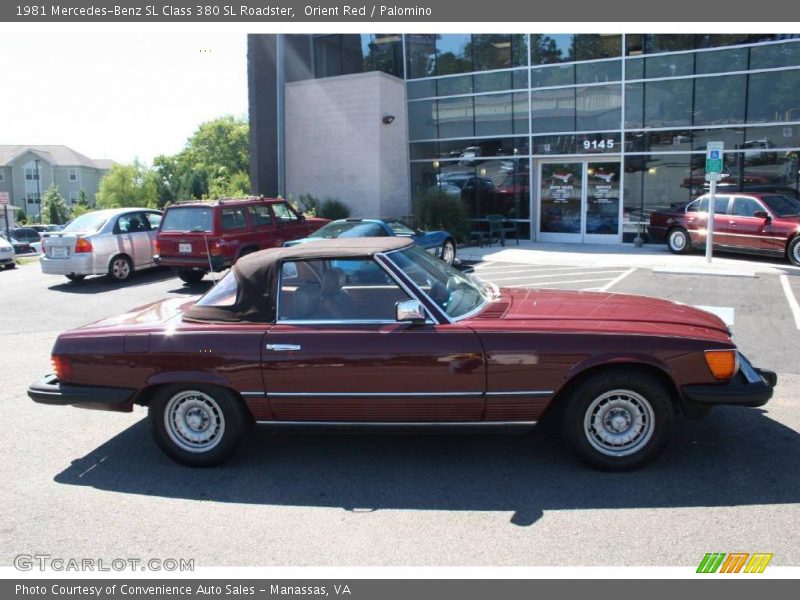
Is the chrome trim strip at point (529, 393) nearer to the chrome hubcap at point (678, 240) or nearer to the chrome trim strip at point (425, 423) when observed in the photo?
the chrome trim strip at point (425, 423)

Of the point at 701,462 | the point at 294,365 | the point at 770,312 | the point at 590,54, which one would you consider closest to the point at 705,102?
the point at 590,54

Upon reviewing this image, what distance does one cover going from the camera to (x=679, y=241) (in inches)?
640

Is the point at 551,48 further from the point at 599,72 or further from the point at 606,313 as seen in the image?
the point at 606,313

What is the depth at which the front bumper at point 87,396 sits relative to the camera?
15.4 ft

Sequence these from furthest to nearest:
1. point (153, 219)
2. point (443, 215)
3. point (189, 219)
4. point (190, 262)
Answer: point (443, 215) → point (153, 219) → point (189, 219) → point (190, 262)

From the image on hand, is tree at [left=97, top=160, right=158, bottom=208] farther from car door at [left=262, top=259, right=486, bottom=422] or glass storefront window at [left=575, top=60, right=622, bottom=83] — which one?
car door at [left=262, top=259, right=486, bottom=422]

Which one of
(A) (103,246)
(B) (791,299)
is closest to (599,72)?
(B) (791,299)

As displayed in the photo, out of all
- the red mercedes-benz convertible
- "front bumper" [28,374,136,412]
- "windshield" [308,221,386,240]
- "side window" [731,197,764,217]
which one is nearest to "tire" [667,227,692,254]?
"side window" [731,197,764,217]

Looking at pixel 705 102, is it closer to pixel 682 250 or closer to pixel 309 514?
pixel 682 250

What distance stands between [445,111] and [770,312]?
1339cm

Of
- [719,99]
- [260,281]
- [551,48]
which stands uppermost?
[551,48]

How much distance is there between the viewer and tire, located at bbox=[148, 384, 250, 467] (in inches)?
182

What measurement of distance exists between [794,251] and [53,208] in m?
77.1

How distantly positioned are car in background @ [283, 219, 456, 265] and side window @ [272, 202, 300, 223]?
102 centimetres
